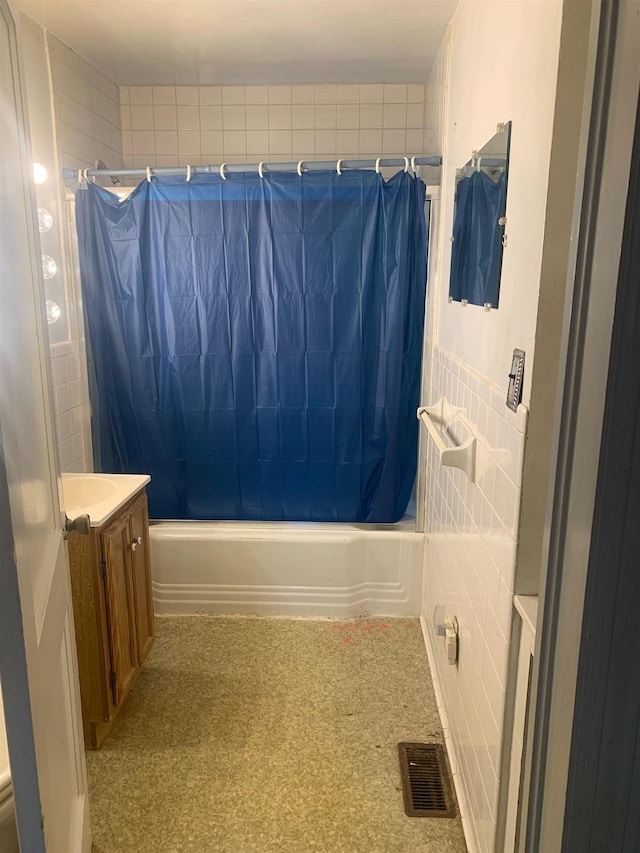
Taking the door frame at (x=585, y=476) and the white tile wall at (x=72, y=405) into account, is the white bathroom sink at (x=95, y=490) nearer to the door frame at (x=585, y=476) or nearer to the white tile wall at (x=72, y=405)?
the white tile wall at (x=72, y=405)

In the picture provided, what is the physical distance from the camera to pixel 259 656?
97.3 inches

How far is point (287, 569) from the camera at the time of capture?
275 centimetres

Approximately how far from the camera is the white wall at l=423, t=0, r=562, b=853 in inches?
48.4

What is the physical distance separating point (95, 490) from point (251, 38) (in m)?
1.84

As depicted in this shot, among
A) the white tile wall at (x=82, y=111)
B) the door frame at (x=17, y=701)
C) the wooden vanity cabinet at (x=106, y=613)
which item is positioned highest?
the white tile wall at (x=82, y=111)

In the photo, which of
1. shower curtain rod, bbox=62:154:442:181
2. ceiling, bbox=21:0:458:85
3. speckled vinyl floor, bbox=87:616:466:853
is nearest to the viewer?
speckled vinyl floor, bbox=87:616:466:853

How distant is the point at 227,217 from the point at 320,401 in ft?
2.80

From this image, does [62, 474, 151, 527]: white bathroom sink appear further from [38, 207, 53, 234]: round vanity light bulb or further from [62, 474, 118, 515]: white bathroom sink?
[38, 207, 53, 234]: round vanity light bulb

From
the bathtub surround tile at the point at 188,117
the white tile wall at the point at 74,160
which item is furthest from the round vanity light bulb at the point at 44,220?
the bathtub surround tile at the point at 188,117

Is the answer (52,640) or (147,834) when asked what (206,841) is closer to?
(147,834)

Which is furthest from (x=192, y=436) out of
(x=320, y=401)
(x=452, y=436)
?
(x=452, y=436)

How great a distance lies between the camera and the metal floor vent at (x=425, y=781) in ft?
5.83

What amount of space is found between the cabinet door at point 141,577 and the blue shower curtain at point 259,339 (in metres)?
0.59

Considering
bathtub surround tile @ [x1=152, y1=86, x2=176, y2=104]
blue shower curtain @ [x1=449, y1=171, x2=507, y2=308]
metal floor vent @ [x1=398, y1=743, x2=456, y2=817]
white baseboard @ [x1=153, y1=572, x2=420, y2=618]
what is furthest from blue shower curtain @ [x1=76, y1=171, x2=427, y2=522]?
metal floor vent @ [x1=398, y1=743, x2=456, y2=817]
